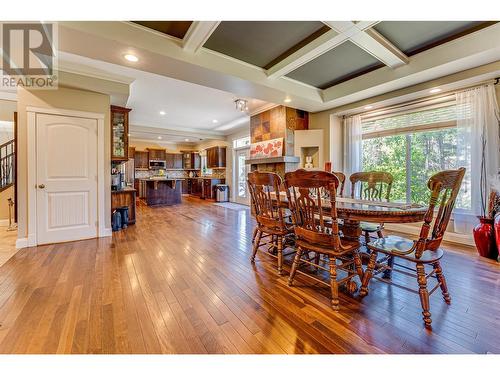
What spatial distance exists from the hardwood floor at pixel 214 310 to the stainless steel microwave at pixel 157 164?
8.15m

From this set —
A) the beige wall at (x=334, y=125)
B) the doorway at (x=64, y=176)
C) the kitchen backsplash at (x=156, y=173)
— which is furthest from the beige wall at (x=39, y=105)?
the kitchen backsplash at (x=156, y=173)

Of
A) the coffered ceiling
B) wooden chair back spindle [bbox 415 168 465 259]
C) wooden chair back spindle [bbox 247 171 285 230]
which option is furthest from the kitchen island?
wooden chair back spindle [bbox 415 168 465 259]

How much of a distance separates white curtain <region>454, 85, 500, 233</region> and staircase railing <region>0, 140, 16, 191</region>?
831 centimetres

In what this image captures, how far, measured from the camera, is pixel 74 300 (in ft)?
6.13

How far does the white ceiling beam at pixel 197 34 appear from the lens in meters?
2.28

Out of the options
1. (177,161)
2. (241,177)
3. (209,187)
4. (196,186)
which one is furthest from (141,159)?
(241,177)

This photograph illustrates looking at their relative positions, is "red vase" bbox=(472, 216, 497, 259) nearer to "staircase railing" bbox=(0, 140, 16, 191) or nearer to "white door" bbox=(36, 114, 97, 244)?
"white door" bbox=(36, 114, 97, 244)

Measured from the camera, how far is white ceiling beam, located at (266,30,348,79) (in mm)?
2578

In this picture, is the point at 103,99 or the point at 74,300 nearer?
the point at 74,300
